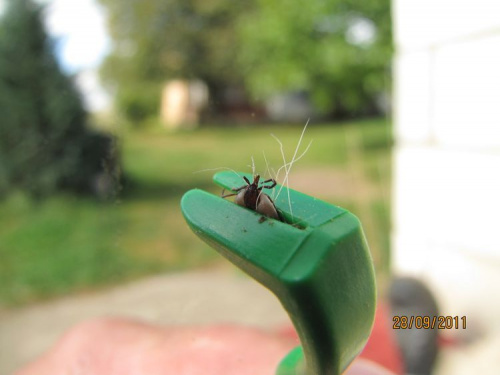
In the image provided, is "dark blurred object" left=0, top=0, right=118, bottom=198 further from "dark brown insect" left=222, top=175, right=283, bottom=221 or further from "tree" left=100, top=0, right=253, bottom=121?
"tree" left=100, top=0, right=253, bottom=121

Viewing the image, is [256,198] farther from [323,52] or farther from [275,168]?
[323,52]

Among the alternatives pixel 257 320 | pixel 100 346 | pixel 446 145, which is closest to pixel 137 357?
pixel 100 346

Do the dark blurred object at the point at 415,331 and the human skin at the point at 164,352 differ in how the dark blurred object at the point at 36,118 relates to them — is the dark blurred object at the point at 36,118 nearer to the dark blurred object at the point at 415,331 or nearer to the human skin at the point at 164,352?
the dark blurred object at the point at 415,331

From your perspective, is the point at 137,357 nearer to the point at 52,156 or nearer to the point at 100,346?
the point at 100,346
